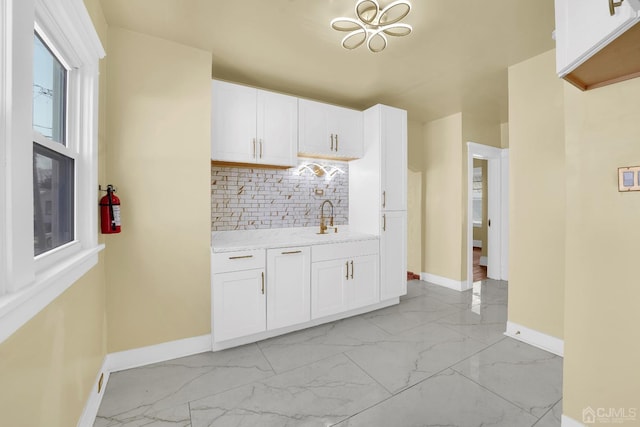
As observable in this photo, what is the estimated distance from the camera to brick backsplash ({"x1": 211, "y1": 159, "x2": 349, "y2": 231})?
10.1ft

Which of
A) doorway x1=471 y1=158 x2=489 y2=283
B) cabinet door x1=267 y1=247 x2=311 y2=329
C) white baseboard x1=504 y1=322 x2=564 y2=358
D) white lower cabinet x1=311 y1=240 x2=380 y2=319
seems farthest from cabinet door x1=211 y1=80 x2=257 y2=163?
doorway x1=471 y1=158 x2=489 y2=283

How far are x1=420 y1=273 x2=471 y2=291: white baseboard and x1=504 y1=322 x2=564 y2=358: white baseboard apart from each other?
1.37 metres

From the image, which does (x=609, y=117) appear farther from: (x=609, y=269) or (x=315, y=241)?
(x=315, y=241)

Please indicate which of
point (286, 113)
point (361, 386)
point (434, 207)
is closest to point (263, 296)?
point (361, 386)

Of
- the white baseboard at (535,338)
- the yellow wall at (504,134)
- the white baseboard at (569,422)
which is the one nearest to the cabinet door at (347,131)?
the white baseboard at (535,338)

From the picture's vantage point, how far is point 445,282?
4414 mm

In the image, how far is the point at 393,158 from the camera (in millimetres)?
3607

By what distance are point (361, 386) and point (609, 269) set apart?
1652 mm

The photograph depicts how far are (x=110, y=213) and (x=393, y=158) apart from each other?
3021 millimetres

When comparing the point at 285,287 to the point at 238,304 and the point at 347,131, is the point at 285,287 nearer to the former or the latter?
the point at 238,304

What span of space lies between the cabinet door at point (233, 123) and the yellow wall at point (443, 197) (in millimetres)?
3079

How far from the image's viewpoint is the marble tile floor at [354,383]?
1.73 metres

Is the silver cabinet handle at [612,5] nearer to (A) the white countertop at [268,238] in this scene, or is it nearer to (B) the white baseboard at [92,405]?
(A) the white countertop at [268,238]

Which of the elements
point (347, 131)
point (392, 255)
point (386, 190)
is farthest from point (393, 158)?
point (392, 255)
